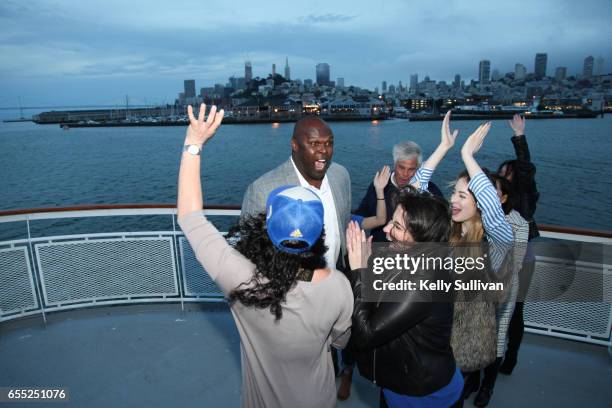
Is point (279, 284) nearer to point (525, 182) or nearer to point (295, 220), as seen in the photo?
point (295, 220)

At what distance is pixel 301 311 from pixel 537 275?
2.71 m

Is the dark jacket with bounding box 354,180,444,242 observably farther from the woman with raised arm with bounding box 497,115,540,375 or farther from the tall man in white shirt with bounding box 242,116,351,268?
the woman with raised arm with bounding box 497,115,540,375

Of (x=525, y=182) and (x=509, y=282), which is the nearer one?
(x=509, y=282)

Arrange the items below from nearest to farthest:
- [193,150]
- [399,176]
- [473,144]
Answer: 1. [193,150]
2. [473,144]
3. [399,176]

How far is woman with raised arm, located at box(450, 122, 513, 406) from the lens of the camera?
1870 millimetres

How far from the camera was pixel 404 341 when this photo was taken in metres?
1.40

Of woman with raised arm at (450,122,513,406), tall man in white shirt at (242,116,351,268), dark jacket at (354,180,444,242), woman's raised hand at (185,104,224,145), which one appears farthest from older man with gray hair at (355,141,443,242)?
woman's raised hand at (185,104,224,145)

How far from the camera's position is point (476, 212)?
1.98m

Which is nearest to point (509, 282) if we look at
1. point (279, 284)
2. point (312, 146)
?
point (312, 146)

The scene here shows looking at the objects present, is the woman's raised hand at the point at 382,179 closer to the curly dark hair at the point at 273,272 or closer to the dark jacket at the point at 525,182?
the dark jacket at the point at 525,182

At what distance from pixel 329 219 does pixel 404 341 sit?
103 cm

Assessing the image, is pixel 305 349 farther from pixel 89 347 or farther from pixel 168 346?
pixel 89 347

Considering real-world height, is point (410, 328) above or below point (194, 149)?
below

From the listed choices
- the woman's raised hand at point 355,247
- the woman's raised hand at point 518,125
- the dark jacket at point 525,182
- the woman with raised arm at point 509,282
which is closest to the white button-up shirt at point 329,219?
the woman's raised hand at point 355,247
